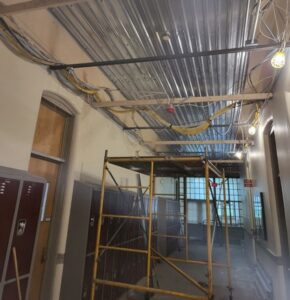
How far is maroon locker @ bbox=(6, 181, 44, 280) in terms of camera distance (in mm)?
1945

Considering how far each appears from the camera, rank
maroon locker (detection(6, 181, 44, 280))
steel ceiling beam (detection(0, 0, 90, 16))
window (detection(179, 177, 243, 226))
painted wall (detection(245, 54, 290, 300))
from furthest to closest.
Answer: window (detection(179, 177, 243, 226)) → painted wall (detection(245, 54, 290, 300)) → maroon locker (detection(6, 181, 44, 280)) → steel ceiling beam (detection(0, 0, 90, 16))

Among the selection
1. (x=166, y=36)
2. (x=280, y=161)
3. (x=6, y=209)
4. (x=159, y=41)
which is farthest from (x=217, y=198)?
(x=6, y=209)

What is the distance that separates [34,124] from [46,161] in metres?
0.63

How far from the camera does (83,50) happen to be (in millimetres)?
3332

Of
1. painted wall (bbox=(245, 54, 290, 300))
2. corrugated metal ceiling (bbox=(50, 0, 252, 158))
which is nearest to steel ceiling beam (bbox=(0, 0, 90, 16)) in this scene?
corrugated metal ceiling (bbox=(50, 0, 252, 158))

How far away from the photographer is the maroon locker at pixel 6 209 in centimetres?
179

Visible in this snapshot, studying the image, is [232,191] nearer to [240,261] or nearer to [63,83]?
[240,261]

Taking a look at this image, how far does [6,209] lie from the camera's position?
1.84m

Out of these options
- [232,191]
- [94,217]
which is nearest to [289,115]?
[94,217]

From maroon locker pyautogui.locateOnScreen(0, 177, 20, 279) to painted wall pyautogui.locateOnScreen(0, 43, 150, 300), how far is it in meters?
0.36

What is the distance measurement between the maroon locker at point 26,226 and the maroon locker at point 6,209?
8cm

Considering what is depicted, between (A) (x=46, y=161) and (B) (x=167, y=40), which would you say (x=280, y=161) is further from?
(A) (x=46, y=161)

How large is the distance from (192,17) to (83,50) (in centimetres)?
168

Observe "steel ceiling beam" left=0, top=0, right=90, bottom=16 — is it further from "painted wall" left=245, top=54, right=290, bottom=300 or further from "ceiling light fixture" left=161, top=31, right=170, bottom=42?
"painted wall" left=245, top=54, right=290, bottom=300
